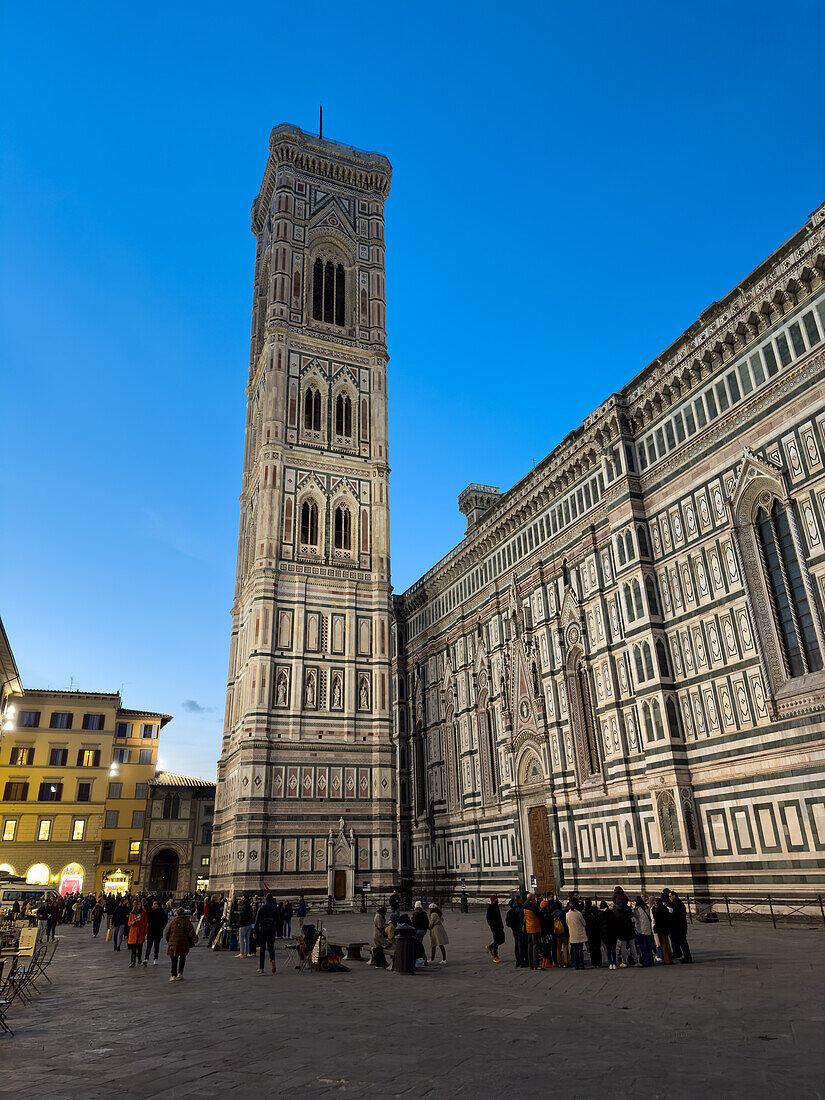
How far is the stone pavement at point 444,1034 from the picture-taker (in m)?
6.39

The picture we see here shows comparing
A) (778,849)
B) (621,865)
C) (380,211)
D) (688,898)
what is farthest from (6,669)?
(380,211)

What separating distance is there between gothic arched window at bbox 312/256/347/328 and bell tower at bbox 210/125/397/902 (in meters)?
0.10

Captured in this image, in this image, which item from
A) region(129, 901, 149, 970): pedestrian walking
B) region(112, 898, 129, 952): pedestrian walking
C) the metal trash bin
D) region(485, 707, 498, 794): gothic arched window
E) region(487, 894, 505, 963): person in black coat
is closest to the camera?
the metal trash bin

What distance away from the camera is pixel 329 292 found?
157 ft

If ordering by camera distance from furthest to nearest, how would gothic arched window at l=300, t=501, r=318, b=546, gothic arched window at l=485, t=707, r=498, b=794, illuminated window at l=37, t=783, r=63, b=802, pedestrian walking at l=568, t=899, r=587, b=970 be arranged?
illuminated window at l=37, t=783, r=63, b=802
gothic arched window at l=300, t=501, r=318, b=546
gothic arched window at l=485, t=707, r=498, b=794
pedestrian walking at l=568, t=899, r=587, b=970

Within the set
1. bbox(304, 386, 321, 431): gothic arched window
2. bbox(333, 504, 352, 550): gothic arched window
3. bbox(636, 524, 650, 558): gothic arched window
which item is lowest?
bbox(636, 524, 650, 558): gothic arched window

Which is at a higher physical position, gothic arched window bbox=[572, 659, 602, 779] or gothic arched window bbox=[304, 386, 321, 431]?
gothic arched window bbox=[304, 386, 321, 431]

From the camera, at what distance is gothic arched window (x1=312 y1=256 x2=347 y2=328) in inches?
1855

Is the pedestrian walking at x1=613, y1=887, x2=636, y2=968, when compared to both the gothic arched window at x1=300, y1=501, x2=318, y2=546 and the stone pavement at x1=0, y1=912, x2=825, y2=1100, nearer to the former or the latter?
the stone pavement at x1=0, y1=912, x2=825, y2=1100

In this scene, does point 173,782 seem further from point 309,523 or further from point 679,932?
point 679,932

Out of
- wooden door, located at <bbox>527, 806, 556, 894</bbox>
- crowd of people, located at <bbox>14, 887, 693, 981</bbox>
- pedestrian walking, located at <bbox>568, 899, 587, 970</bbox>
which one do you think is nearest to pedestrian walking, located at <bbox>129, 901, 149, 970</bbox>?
crowd of people, located at <bbox>14, 887, 693, 981</bbox>

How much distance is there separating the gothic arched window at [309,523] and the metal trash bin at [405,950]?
28.4 metres

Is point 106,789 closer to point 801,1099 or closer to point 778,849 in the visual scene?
point 778,849

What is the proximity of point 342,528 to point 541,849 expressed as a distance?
795 inches
